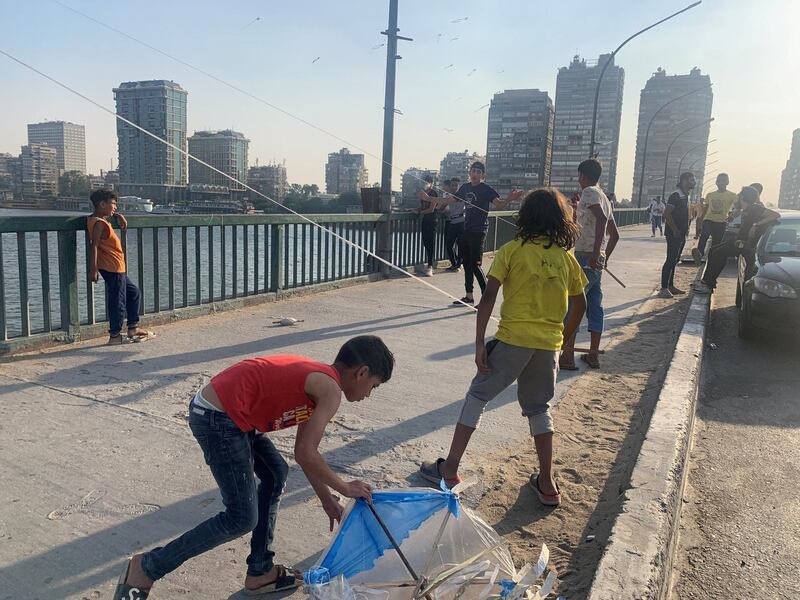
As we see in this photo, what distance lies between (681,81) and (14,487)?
7097 cm

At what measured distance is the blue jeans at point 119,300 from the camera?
5.88 m

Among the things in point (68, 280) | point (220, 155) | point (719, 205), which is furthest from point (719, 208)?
point (68, 280)

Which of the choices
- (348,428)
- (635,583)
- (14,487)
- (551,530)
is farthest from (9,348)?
(635,583)

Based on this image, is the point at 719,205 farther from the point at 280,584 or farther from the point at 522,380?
the point at 280,584

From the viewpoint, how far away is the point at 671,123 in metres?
55.5

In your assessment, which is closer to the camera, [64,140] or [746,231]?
[64,140]

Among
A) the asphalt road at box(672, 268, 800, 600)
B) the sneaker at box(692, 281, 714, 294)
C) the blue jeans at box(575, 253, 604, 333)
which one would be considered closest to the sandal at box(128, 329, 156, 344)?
the blue jeans at box(575, 253, 604, 333)

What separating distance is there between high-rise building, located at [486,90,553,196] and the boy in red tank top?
16.3 meters

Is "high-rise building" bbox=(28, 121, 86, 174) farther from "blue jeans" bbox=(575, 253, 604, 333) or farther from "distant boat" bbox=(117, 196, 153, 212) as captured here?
"blue jeans" bbox=(575, 253, 604, 333)

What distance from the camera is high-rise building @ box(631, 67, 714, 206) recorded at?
58.5m

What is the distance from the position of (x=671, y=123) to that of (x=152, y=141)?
57.7m

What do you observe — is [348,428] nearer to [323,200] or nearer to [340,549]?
[340,549]

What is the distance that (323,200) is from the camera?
986cm

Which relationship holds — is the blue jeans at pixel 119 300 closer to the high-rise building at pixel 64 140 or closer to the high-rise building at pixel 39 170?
the high-rise building at pixel 39 170
